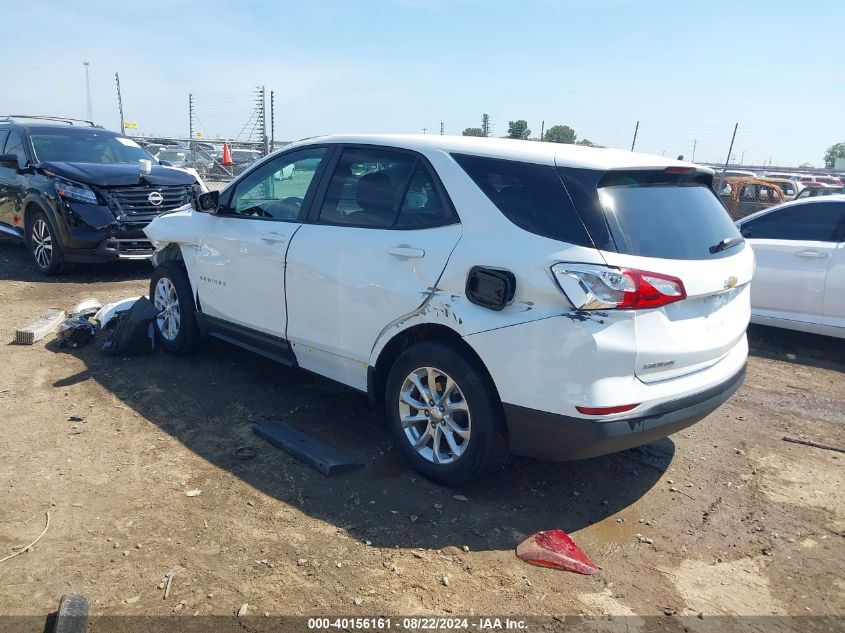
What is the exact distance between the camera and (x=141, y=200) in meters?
8.38

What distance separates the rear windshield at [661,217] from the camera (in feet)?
10.4

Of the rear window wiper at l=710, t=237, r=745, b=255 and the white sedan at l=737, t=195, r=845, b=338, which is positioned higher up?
the rear window wiper at l=710, t=237, r=745, b=255

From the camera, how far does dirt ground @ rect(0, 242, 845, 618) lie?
2.86 meters

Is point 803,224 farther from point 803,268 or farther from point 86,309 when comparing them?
point 86,309

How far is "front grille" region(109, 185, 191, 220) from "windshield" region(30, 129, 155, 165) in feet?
3.55

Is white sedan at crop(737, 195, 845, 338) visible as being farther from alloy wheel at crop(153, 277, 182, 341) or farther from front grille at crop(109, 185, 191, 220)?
front grille at crop(109, 185, 191, 220)

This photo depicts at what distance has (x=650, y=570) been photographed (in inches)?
122

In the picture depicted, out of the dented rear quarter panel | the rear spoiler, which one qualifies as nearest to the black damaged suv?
the dented rear quarter panel

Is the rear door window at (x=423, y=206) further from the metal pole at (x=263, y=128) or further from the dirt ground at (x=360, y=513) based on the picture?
the metal pole at (x=263, y=128)

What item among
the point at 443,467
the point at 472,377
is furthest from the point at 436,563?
the point at 472,377

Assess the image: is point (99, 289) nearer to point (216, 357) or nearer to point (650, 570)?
point (216, 357)

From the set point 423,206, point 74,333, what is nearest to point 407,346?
point 423,206

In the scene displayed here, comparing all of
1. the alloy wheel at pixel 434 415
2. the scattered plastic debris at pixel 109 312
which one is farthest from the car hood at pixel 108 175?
the alloy wheel at pixel 434 415

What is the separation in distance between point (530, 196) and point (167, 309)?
144 inches
